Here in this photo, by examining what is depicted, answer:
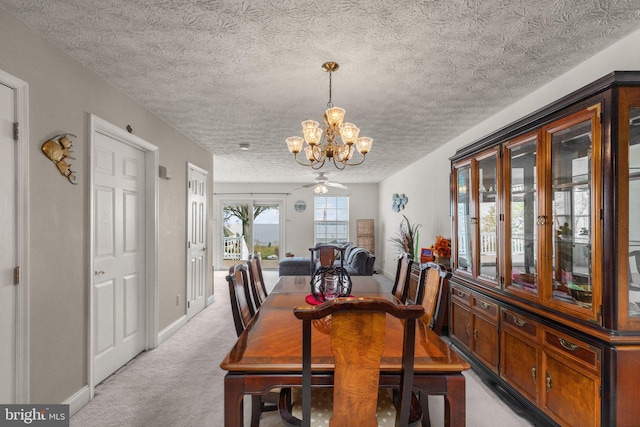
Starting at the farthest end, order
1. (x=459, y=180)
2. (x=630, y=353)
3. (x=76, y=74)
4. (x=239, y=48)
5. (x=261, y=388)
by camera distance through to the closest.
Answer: (x=459, y=180), (x=76, y=74), (x=239, y=48), (x=630, y=353), (x=261, y=388)

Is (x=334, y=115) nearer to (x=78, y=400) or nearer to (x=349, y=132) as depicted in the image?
(x=349, y=132)

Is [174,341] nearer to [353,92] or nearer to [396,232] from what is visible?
[353,92]

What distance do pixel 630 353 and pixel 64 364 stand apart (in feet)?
10.7

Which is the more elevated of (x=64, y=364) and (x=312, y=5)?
(x=312, y=5)

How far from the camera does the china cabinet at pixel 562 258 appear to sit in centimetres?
157

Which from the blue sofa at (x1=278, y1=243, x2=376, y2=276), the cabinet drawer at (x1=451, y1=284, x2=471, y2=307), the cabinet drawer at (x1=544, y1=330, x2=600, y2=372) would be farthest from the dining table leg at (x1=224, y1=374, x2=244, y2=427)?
the blue sofa at (x1=278, y1=243, x2=376, y2=276)

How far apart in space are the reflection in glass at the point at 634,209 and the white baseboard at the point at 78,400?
3368mm

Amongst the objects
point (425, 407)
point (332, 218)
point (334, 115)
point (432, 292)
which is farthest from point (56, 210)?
point (332, 218)

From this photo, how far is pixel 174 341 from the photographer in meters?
3.65

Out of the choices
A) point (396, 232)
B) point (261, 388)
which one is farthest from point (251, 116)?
point (396, 232)

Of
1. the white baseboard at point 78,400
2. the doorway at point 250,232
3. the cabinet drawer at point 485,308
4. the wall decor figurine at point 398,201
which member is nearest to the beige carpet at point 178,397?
the white baseboard at point 78,400

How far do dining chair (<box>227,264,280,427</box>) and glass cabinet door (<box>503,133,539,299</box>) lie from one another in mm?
1822

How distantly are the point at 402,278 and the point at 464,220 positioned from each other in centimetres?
91

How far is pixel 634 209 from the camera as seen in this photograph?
5.24ft
